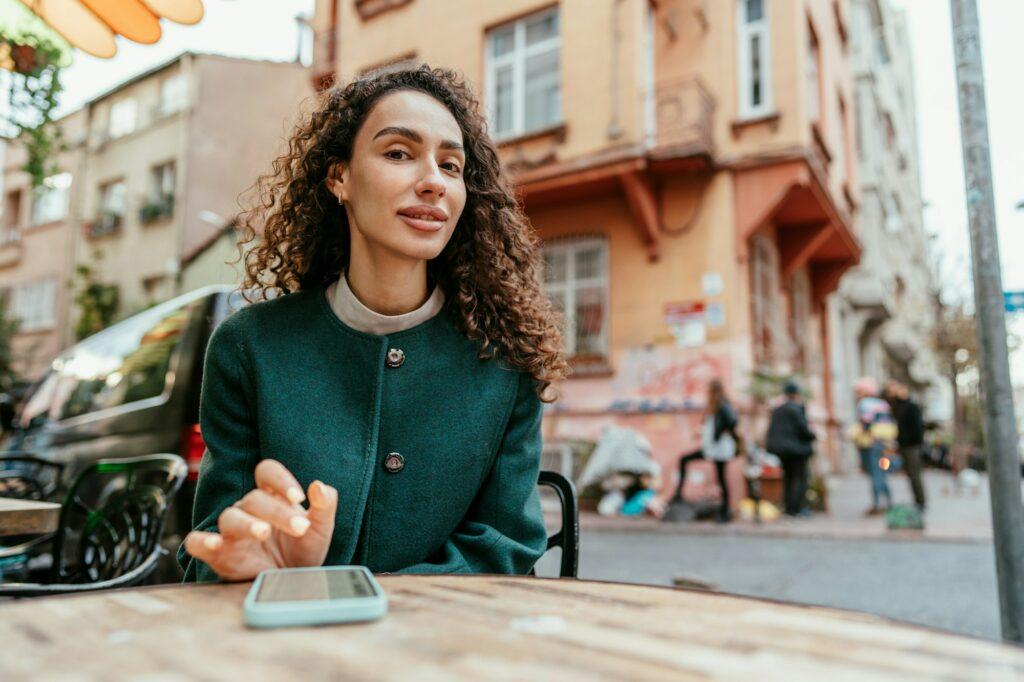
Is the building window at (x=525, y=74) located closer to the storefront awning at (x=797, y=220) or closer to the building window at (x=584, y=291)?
the building window at (x=584, y=291)

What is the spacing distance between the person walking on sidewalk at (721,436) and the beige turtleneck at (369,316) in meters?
7.95

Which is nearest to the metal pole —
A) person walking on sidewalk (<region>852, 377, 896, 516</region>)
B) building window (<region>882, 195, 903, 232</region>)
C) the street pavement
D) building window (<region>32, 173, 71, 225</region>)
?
the street pavement

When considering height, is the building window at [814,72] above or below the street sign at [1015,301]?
above

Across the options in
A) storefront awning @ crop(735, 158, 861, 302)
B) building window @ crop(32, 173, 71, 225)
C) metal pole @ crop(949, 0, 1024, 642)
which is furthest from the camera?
building window @ crop(32, 173, 71, 225)

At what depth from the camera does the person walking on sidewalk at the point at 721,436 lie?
9.30m

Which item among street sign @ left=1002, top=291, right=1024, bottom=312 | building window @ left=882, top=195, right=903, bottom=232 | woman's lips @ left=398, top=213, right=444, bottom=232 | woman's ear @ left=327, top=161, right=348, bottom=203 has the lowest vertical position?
woman's lips @ left=398, top=213, right=444, bottom=232

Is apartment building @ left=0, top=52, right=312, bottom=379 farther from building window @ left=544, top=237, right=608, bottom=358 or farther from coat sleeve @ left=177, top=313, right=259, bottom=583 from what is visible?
coat sleeve @ left=177, top=313, right=259, bottom=583

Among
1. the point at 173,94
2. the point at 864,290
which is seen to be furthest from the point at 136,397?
the point at 173,94

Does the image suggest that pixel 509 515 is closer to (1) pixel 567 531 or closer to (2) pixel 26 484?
(1) pixel 567 531

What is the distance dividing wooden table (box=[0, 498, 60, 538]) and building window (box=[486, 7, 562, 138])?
10.9 meters

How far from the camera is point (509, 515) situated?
1.70m

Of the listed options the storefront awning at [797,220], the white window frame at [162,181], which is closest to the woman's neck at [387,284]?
the storefront awning at [797,220]

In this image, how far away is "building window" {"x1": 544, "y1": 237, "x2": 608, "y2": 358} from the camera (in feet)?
39.2

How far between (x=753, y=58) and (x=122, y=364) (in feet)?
34.1
